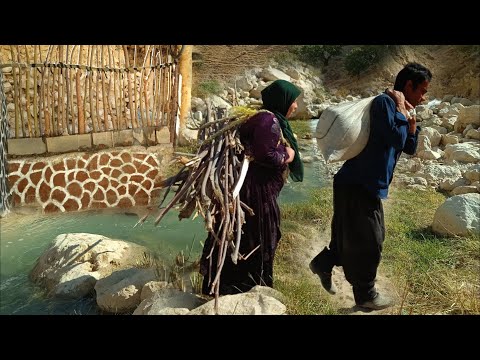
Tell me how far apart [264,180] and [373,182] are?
672mm

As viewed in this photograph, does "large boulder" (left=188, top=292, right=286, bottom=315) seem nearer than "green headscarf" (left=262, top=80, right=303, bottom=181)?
Yes

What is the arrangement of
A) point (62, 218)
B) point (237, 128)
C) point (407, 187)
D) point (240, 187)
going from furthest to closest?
point (407, 187) → point (62, 218) → point (237, 128) → point (240, 187)

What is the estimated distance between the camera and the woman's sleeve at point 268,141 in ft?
8.88

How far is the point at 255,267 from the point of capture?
2.97 m

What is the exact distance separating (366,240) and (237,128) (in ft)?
3.61

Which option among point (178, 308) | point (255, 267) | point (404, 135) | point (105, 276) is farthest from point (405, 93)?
point (105, 276)

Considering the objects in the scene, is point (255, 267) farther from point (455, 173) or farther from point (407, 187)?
point (455, 173)

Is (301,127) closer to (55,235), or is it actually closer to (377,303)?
(55,235)

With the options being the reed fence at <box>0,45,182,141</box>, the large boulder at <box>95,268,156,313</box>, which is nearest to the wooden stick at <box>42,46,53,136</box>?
the reed fence at <box>0,45,182,141</box>

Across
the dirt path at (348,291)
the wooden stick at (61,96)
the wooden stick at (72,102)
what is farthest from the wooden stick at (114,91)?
the dirt path at (348,291)

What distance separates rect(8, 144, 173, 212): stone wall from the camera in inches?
192

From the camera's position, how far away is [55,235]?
4312 millimetres

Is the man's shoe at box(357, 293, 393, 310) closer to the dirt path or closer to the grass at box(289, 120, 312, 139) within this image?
the dirt path

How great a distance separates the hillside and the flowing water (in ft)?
15.0
